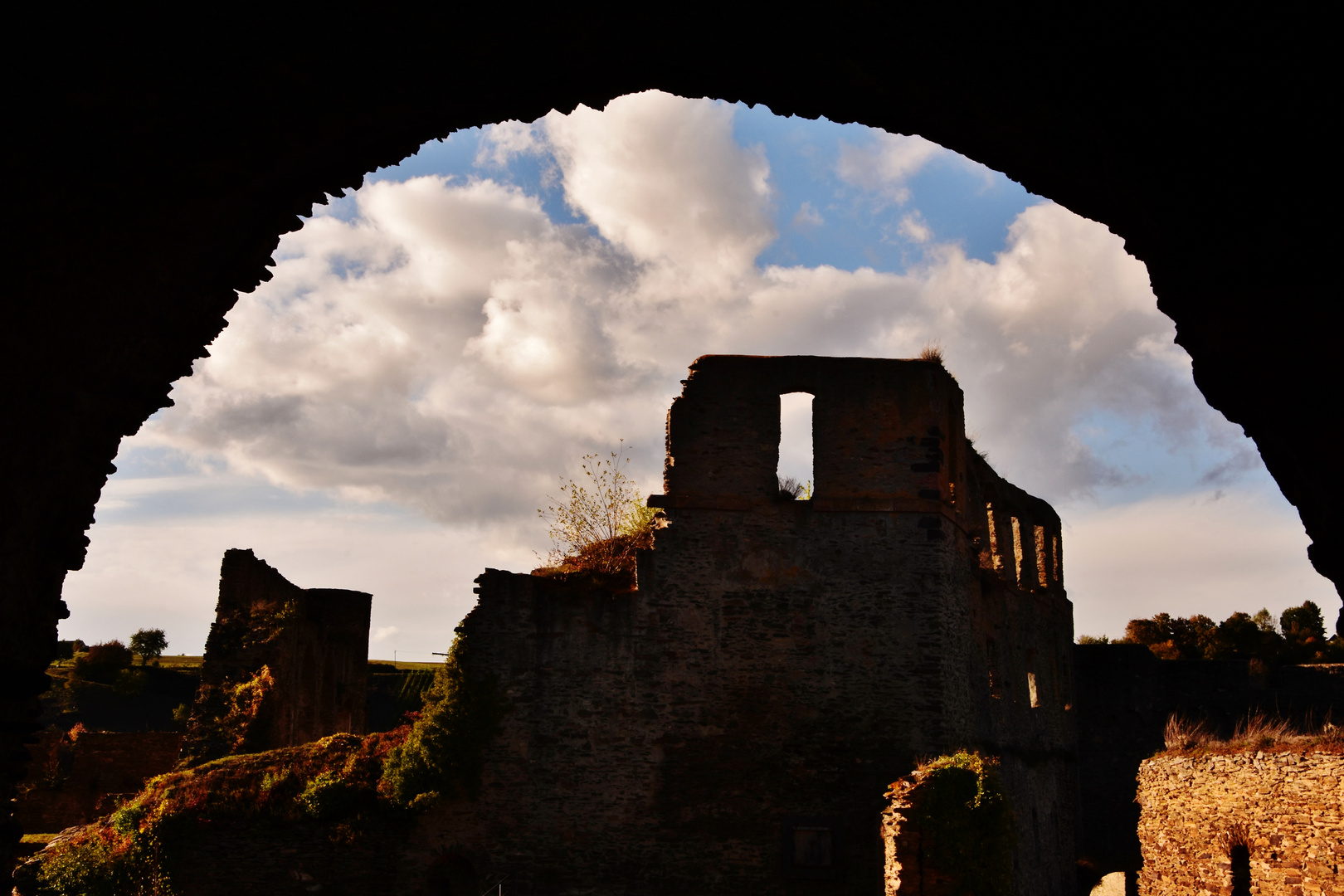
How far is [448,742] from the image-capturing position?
16.3 meters

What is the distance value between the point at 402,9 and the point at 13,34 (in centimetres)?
145

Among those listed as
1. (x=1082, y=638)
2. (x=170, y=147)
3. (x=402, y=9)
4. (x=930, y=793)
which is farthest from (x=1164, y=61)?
(x=1082, y=638)

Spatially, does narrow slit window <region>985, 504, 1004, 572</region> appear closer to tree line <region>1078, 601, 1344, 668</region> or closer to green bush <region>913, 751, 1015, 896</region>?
green bush <region>913, 751, 1015, 896</region>

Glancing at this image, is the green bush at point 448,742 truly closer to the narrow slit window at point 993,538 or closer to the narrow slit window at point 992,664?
the narrow slit window at point 992,664

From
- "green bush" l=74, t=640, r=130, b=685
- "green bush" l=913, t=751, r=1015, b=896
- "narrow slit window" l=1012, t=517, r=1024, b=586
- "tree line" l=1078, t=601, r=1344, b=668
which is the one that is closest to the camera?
"green bush" l=913, t=751, r=1015, b=896

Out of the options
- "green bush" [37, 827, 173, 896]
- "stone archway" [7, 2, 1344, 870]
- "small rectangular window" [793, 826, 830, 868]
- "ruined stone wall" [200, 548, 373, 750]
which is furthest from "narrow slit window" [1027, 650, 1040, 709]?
"stone archway" [7, 2, 1344, 870]

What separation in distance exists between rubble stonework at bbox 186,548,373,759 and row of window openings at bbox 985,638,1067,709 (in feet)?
41.0

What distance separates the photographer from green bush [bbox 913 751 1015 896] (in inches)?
543

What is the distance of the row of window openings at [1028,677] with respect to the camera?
65.9 ft

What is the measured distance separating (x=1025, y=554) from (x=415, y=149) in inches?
858

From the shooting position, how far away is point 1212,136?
10.5ft

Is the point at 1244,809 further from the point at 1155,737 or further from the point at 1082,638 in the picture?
the point at 1082,638

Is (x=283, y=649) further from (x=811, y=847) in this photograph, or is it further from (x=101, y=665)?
(x=101, y=665)

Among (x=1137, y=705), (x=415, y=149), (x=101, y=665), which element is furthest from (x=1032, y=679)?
(x=101, y=665)
